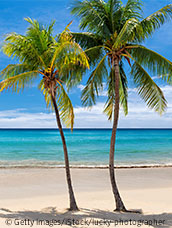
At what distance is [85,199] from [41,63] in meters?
5.71

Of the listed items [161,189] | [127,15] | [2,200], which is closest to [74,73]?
[127,15]

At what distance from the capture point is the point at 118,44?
7480 mm

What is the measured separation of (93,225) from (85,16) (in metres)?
6.37

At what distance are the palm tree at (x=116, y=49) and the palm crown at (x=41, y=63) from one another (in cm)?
81

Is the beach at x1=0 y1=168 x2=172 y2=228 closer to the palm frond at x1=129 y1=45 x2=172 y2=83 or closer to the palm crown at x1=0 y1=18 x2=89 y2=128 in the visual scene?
the palm crown at x1=0 y1=18 x2=89 y2=128

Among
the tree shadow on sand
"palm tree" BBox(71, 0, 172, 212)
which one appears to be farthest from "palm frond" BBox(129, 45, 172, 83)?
the tree shadow on sand

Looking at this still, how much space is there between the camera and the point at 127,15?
8195mm

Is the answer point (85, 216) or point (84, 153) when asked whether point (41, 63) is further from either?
point (84, 153)

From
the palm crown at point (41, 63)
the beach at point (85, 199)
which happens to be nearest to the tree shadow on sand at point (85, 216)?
the beach at point (85, 199)

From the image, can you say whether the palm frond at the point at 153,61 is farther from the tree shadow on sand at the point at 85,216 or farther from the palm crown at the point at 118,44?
the tree shadow on sand at the point at 85,216

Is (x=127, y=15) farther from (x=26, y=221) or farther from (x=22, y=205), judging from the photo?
(x=22, y=205)

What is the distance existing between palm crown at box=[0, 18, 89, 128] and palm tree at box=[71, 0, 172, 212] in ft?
2.66

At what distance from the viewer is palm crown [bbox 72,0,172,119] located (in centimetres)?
783

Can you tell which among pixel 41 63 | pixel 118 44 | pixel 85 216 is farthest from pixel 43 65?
pixel 85 216
